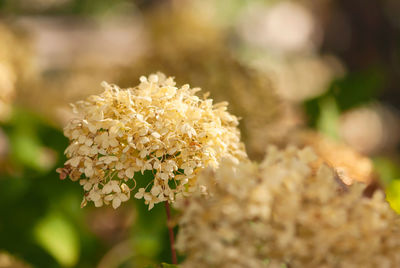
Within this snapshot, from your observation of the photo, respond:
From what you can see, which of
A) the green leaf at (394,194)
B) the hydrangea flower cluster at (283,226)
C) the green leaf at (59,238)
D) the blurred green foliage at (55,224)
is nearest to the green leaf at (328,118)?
the green leaf at (394,194)

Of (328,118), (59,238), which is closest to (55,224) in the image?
(59,238)

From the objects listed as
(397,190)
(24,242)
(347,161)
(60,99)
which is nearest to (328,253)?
(397,190)

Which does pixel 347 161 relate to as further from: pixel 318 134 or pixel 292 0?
pixel 292 0

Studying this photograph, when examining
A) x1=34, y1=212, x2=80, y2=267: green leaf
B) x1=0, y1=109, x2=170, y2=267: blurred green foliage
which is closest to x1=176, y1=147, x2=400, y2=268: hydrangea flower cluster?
x1=0, y1=109, x2=170, y2=267: blurred green foliage

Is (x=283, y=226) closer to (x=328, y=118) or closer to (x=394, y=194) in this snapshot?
(x=394, y=194)

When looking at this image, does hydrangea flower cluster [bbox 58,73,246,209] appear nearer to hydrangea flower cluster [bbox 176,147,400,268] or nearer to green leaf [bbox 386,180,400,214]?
hydrangea flower cluster [bbox 176,147,400,268]
